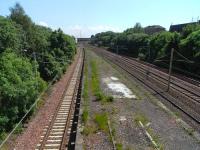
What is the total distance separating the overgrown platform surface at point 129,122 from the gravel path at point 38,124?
3.24m

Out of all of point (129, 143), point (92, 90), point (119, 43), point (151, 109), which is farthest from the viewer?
point (119, 43)

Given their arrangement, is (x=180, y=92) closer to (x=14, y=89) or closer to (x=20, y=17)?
(x=14, y=89)

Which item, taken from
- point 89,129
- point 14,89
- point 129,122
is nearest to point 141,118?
point 129,122

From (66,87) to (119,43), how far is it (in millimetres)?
96691

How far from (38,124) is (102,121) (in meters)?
5.38

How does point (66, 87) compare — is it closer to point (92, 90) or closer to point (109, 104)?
point (92, 90)

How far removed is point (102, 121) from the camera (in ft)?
86.0

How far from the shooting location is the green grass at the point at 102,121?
80.5 ft

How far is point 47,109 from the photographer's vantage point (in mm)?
31766

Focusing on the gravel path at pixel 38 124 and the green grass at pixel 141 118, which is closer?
the gravel path at pixel 38 124

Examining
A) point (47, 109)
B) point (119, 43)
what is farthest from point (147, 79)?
point (119, 43)

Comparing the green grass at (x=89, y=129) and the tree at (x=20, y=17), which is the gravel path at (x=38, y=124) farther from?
the tree at (x=20, y=17)

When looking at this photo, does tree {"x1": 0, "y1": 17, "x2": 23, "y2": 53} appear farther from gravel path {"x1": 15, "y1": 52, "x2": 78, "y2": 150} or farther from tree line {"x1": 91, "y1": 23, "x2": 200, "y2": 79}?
tree line {"x1": 91, "y1": 23, "x2": 200, "y2": 79}

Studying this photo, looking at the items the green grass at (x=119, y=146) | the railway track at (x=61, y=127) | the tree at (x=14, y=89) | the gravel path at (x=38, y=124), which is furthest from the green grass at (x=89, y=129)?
the tree at (x=14, y=89)
